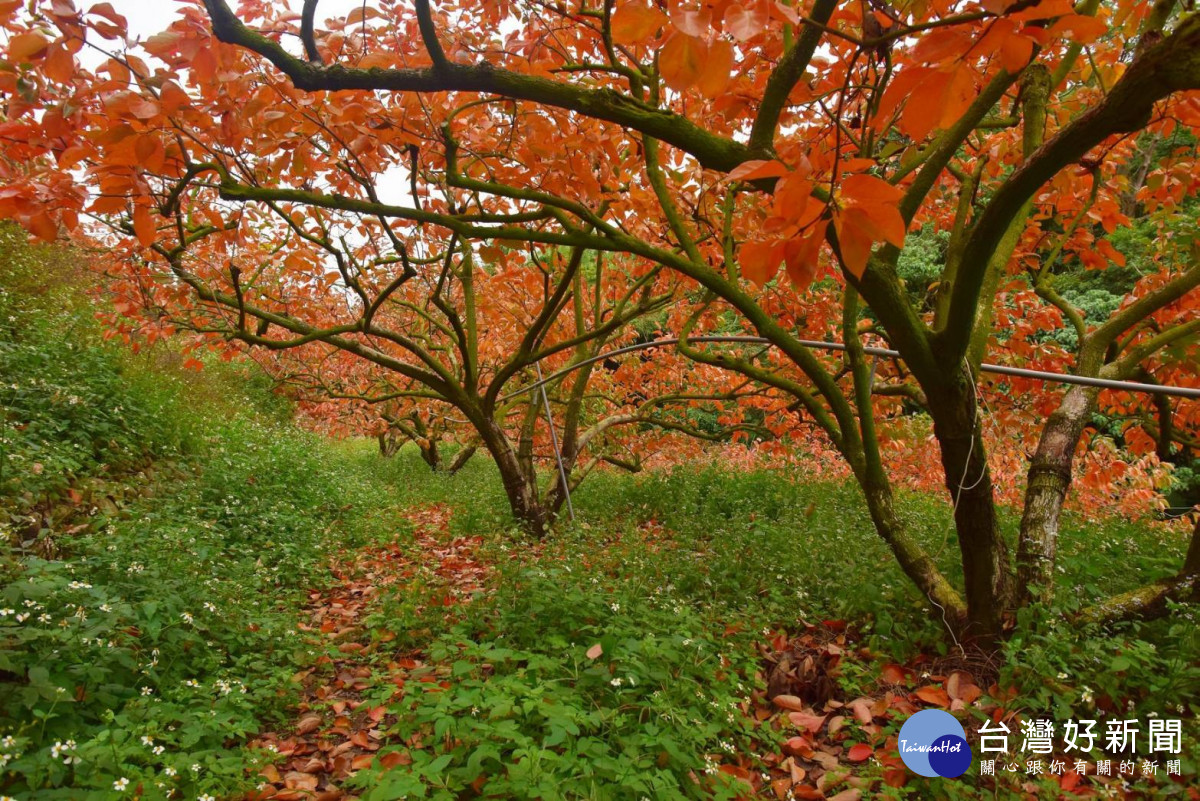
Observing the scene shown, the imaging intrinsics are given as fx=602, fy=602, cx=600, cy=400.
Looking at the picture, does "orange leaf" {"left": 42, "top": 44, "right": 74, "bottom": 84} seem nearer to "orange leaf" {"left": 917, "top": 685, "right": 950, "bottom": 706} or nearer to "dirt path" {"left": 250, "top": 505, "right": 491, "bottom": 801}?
"dirt path" {"left": 250, "top": 505, "right": 491, "bottom": 801}

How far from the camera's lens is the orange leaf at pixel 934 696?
2523 mm

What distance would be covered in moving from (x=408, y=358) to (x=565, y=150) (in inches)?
321

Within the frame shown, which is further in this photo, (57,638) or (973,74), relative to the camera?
(57,638)

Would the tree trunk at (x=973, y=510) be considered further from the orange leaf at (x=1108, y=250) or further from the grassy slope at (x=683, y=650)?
the orange leaf at (x=1108, y=250)

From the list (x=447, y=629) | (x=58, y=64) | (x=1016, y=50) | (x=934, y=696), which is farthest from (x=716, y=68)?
(x=447, y=629)

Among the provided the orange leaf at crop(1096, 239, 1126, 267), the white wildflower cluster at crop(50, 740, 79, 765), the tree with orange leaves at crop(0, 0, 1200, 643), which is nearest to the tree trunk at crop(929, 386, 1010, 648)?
the tree with orange leaves at crop(0, 0, 1200, 643)

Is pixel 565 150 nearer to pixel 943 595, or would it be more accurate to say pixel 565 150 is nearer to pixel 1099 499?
pixel 943 595

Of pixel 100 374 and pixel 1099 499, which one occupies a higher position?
pixel 100 374

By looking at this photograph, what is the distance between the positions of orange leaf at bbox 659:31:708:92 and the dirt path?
2.23 metres

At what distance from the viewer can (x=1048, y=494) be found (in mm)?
2984

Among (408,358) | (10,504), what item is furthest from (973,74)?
(408,358)

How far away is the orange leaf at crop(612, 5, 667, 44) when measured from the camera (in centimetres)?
101

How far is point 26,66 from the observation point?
1853 mm

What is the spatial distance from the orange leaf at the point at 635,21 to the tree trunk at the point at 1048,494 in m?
2.94
